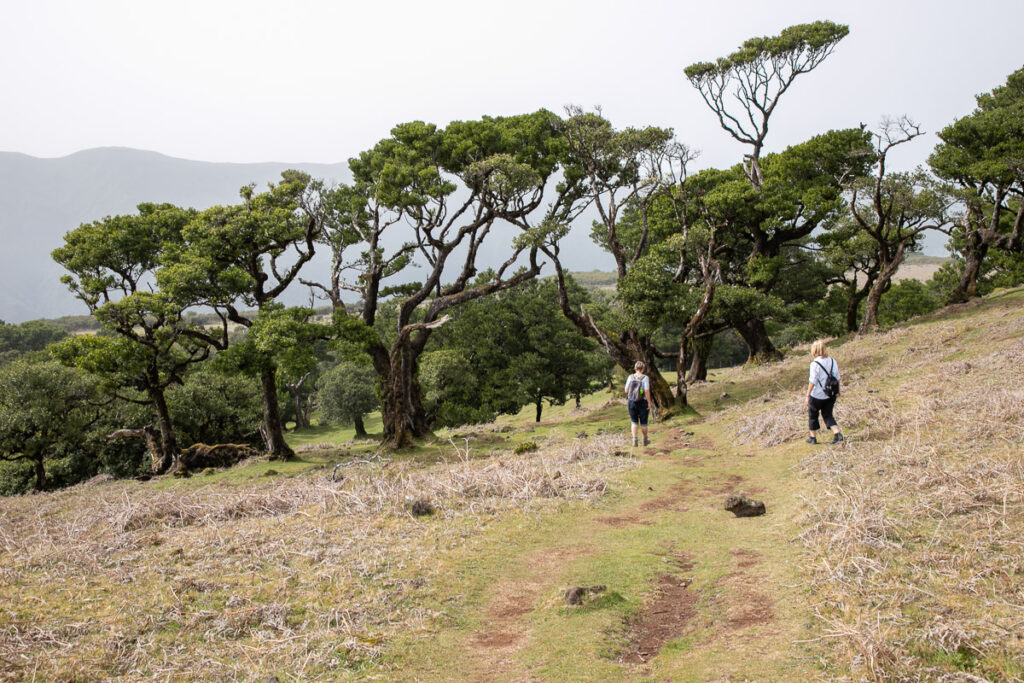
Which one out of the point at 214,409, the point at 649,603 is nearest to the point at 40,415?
the point at 214,409

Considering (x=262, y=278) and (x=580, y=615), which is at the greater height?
(x=262, y=278)

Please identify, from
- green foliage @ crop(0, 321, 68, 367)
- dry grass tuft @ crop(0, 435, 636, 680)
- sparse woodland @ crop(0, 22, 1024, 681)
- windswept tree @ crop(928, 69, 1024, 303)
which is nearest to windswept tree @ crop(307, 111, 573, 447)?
sparse woodland @ crop(0, 22, 1024, 681)

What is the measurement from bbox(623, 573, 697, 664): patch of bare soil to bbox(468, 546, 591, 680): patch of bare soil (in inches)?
48.3

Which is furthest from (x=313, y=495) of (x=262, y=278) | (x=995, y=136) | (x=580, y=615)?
(x=995, y=136)

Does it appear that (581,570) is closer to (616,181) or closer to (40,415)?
(616,181)

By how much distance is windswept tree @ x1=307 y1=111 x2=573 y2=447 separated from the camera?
80.2 feet

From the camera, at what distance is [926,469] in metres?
9.33

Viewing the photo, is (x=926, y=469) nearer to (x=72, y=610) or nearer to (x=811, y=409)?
(x=811, y=409)

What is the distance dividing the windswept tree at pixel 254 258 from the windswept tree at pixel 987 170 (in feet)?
107

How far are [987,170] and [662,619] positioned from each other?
3430 cm

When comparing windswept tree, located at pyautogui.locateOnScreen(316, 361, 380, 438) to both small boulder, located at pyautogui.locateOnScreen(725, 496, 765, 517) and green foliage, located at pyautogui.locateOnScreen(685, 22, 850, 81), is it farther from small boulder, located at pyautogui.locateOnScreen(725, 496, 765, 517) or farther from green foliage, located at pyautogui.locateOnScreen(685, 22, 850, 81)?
small boulder, located at pyautogui.locateOnScreen(725, 496, 765, 517)

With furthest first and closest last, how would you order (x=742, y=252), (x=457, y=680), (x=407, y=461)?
(x=742, y=252) → (x=407, y=461) → (x=457, y=680)

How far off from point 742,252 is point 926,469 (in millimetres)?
31293

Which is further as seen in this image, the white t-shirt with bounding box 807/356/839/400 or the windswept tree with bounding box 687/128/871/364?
the windswept tree with bounding box 687/128/871/364
